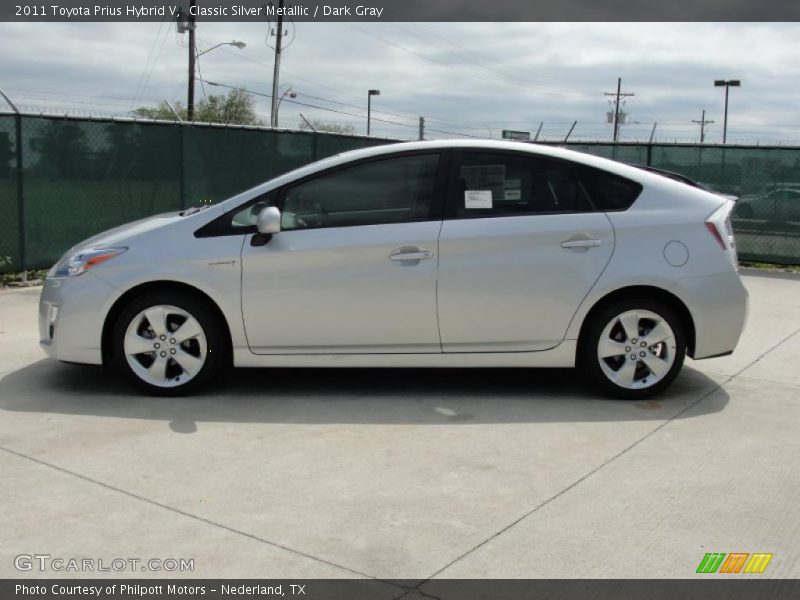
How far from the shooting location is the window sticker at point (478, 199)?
571 cm

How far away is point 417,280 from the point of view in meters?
5.58

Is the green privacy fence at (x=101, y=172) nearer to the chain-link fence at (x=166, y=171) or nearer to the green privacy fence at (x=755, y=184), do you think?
the chain-link fence at (x=166, y=171)

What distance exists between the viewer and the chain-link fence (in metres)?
10.2

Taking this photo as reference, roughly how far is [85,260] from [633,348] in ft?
11.9

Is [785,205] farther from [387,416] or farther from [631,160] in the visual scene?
[387,416]

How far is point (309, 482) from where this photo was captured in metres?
4.29

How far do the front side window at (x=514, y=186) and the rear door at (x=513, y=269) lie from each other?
0.01 meters

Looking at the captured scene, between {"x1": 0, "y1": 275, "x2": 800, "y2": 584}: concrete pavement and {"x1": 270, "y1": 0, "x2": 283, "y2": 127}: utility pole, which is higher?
{"x1": 270, "y1": 0, "x2": 283, "y2": 127}: utility pole

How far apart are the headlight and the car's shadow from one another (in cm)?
82

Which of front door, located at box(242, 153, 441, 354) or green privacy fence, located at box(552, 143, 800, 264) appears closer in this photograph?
front door, located at box(242, 153, 441, 354)

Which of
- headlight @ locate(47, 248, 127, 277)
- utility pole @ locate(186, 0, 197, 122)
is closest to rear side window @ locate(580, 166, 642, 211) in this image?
headlight @ locate(47, 248, 127, 277)

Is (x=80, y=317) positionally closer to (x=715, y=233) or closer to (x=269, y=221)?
(x=269, y=221)
